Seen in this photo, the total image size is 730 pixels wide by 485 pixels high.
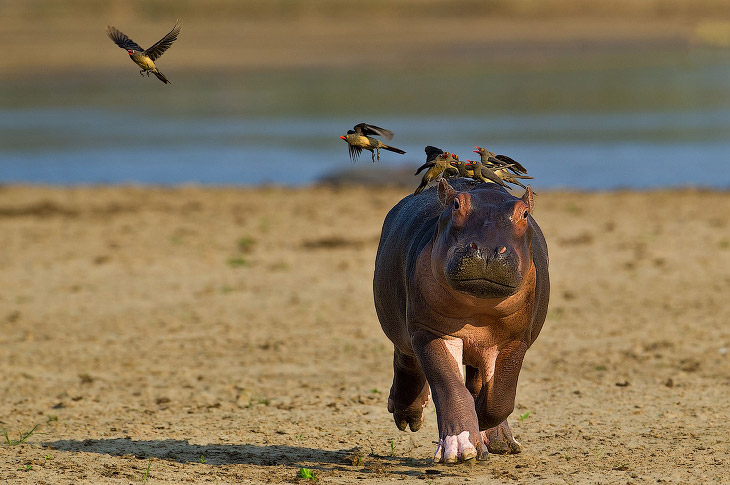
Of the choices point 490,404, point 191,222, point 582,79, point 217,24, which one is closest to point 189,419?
point 490,404

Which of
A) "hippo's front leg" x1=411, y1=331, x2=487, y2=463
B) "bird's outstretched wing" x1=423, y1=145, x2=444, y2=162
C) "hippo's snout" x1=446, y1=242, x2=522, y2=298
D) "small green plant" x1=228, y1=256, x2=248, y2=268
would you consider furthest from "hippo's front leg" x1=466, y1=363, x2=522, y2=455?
"small green plant" x1=228, y1=256, x2=248, y2=268

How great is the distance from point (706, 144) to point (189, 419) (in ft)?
52.8

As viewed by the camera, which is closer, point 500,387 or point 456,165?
point 500,387

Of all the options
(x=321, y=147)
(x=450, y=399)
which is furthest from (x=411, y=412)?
(x=321, y=147)

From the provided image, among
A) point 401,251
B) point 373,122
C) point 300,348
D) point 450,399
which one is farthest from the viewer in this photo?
point 373,122

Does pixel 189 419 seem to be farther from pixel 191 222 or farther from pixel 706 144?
pixel 706 144

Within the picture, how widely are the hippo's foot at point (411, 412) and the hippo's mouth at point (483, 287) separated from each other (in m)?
1.36

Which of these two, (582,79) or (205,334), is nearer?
A: (205,334)

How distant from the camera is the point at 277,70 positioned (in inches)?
1443

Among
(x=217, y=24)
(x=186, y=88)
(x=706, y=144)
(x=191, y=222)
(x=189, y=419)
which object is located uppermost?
(x=217, y=24)

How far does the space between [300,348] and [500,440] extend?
10.3 feet

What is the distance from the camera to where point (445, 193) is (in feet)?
14.9

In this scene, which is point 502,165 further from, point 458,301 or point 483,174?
point 458,301

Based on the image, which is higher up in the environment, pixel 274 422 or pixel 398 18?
pixel 398 18
